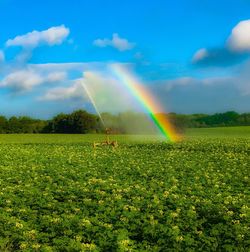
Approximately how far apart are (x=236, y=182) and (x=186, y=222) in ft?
36.3

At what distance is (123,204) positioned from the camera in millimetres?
19359

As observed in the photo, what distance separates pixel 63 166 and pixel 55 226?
65.9ft

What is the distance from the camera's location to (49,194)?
22281mm

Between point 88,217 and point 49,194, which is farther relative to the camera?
point 49,194

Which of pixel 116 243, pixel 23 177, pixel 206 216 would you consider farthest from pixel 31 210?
pixel 23 177

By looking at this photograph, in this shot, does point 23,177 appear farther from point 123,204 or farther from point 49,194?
point 123,204

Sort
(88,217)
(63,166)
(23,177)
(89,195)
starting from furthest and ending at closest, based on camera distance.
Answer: (63,166) → (23,177) → (89,195) → (88,217)

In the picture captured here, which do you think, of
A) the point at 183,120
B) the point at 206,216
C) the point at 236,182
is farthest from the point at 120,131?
the point at 206,216

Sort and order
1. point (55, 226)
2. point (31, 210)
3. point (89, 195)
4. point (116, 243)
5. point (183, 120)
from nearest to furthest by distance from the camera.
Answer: point (116, 243) < point (55, 226) < point (31, 210) < point (89, 195) < point (183, 120)

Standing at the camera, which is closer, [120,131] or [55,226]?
[55,226]

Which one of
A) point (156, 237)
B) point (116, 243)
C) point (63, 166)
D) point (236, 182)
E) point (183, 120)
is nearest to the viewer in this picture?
point (116, 243)

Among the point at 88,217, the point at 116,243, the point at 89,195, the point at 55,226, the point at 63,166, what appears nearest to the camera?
the point at 116,243

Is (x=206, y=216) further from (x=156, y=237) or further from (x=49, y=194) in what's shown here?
(x=49, y=194)

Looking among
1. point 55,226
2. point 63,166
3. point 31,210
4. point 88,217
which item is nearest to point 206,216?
point 88,217
